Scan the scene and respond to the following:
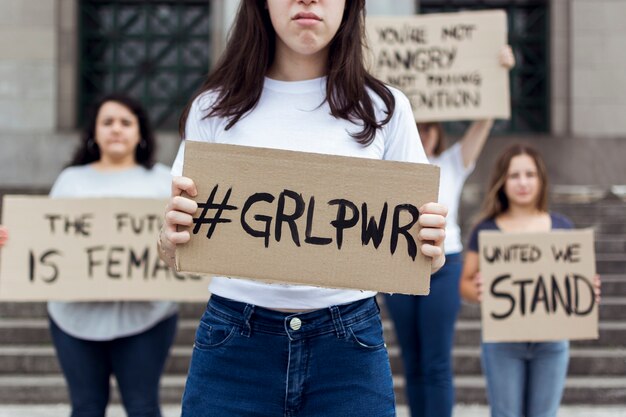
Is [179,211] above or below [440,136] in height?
below

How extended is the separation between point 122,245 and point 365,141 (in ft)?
7.11

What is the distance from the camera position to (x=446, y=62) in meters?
4.89

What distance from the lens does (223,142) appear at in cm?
203

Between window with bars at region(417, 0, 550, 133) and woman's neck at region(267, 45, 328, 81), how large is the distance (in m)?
10.6

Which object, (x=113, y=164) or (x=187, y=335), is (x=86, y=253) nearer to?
(x=113, y=164)

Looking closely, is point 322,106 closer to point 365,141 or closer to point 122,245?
point 365,141

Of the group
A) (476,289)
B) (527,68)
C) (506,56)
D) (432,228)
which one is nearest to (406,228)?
(432,228)

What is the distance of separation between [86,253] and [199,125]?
1.94 metres

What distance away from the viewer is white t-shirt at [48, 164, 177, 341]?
141 inches

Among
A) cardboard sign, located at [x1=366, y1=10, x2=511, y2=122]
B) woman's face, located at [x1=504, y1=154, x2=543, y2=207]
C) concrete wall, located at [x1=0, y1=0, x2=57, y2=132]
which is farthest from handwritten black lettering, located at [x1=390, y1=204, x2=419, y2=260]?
concrete wall, located at [x1=0, y1=0, x2=57, y2=132]

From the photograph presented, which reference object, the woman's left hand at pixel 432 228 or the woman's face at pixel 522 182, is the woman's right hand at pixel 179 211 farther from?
the woman's face at pixel 522 182

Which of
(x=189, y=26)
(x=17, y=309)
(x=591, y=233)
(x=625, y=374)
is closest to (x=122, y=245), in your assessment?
(x=591, y=233)

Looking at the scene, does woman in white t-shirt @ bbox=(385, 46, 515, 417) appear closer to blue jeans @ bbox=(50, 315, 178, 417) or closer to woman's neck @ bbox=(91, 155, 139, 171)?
blue jeans @ bbox=(50, 315, 178, 417)

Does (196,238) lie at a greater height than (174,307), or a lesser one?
greater
